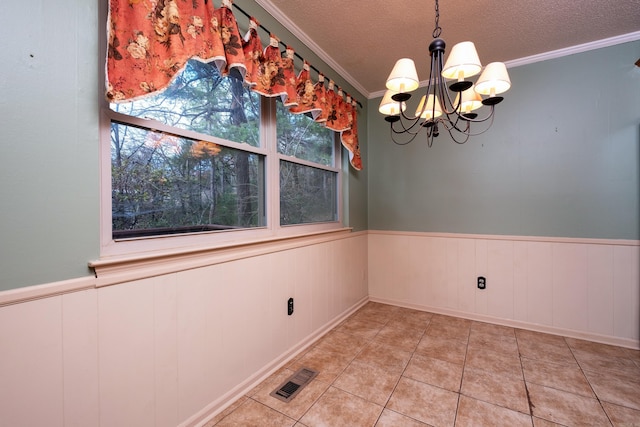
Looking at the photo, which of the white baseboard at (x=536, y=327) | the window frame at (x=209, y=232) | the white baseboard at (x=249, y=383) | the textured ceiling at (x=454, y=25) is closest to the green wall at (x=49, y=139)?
the window frame at (x=209, y=232)

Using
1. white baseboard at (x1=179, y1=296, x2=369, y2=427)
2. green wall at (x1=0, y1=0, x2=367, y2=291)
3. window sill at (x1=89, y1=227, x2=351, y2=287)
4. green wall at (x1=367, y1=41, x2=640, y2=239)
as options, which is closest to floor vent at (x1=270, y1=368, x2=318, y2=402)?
white baseboard at (x1=179, y1=296, x2=369, y2=427)

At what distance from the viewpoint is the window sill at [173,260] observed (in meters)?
1.13

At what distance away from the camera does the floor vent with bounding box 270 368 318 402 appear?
1702 mm

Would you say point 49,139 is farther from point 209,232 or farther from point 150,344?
point 150,344

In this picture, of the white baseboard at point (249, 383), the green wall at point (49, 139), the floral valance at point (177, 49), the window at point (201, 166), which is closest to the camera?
the green wall at point (49, 139)

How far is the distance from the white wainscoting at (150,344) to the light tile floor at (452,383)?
7.9 inches

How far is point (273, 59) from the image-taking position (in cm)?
177

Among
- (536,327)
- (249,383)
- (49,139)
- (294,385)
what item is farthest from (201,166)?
(536,327)

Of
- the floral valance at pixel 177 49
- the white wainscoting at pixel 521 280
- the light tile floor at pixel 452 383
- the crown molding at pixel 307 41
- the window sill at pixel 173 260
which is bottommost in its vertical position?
the light tile floor at pixel 452 383

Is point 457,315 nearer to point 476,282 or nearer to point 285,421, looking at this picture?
point 476,282

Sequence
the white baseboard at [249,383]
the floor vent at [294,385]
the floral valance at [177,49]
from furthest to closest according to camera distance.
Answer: the floor vent at [294,385] < the white baseboard at [249,383] < the floral valance at [177,49]

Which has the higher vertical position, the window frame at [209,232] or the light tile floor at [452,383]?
the window frame at [209,232]

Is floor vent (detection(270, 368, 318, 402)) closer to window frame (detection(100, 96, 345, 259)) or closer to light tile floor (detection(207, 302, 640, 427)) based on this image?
light tile floor (detection(207, 302, 640, 427))

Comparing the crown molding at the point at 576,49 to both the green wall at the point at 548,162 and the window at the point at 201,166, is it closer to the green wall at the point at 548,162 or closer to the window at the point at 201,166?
the green wall at the point at 548,162
